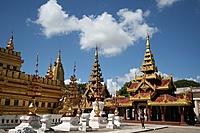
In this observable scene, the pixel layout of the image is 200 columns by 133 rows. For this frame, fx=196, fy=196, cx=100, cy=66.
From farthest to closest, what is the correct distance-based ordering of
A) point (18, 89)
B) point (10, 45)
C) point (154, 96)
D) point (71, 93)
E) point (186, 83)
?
point (186, 83), point (154, 96), point (10, 45), point (18, 89), point (71, 93)

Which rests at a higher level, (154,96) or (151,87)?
(151,87)

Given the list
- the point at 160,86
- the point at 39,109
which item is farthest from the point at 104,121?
the point at 160,86

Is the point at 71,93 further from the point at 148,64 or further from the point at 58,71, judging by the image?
the point at 58,71

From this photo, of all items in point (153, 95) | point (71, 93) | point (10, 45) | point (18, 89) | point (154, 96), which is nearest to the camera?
point (71, 93)

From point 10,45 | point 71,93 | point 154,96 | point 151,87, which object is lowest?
point 71,93

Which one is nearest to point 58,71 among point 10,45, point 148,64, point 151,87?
point 10,45

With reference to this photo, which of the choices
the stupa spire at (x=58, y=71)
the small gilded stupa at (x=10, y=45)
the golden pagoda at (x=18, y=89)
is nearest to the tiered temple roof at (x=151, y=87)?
the golden pagoda at (x=18, y=89)

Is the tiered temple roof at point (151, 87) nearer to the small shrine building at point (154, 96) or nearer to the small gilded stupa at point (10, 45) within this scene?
the small shrine building at point (154, 96)

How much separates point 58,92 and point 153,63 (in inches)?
709

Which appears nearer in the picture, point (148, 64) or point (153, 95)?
point (153, 95)

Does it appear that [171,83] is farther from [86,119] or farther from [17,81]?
[17,81]

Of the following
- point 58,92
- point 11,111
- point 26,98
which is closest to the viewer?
point 11,111

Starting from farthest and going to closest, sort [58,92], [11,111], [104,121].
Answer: [58,92], [11,111], [104,121]

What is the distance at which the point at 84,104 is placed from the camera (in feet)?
122
